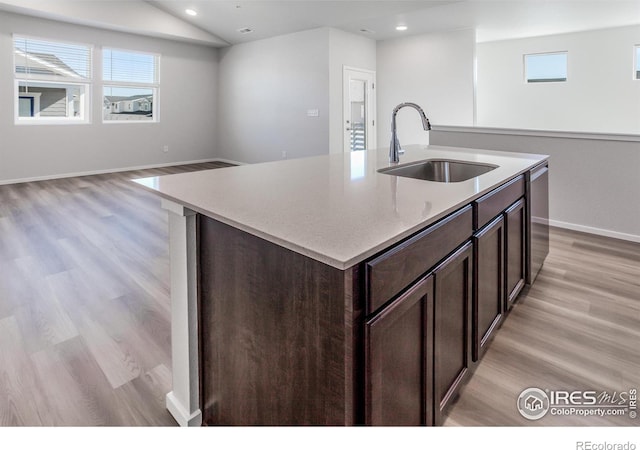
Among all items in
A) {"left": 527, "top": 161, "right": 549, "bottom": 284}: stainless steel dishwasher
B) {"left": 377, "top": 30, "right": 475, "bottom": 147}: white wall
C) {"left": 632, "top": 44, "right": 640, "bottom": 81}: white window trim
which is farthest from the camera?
{"left": 377, "top": 30, "right": 475, "bottom": 147}: white wall

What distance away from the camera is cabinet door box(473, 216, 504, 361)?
4.92 ft

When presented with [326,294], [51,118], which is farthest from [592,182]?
[51,118]

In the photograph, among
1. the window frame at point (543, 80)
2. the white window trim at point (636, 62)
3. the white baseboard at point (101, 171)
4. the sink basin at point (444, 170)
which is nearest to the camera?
the sink basin at point (444, 170)

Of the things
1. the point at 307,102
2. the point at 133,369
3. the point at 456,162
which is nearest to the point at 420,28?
the point at 307,102

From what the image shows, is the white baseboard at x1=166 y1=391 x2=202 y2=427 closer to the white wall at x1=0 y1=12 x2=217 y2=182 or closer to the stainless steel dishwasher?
the stainless steel dishwasher

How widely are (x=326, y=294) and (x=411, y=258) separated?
0.90 feet

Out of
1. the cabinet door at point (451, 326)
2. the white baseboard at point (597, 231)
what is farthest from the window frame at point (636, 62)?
the cabinet door at point (451, 326)

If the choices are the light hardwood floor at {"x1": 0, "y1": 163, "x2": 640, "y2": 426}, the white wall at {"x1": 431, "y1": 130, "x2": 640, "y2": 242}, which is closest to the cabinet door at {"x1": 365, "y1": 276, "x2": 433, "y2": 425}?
the light hardwood floor at {"x1": 0, "y1": 163, "x2": 640, "y2": 426}

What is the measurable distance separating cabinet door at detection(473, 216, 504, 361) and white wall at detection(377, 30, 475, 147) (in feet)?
17.8

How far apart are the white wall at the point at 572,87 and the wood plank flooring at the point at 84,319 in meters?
6.79

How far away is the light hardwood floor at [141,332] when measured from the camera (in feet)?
4.87

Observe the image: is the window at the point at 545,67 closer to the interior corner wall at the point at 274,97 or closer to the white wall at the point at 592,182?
the interior corner wall at the point at 274,97

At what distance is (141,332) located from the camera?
1999 millimetres
